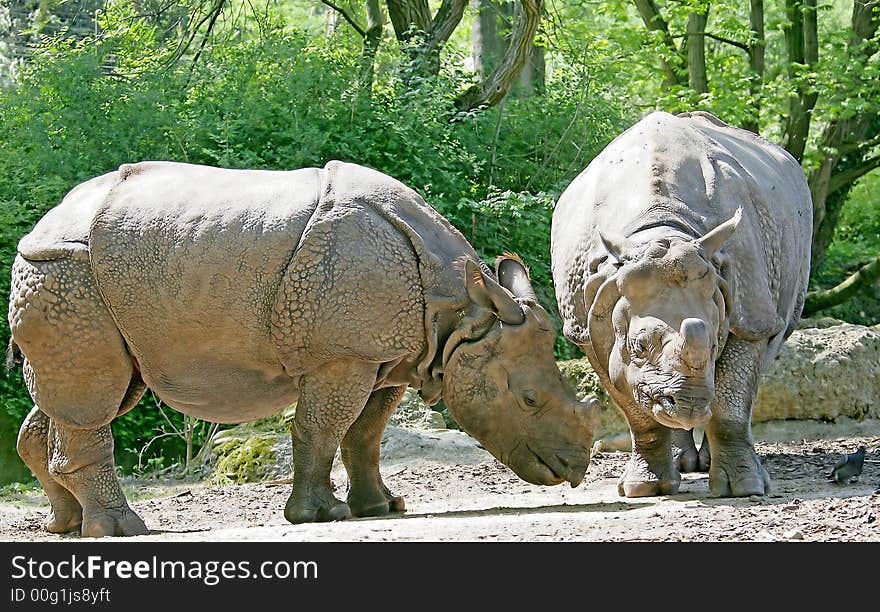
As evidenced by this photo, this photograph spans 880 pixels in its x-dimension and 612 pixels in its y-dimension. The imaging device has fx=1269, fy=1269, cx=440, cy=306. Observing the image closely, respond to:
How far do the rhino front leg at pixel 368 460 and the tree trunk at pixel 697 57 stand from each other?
9.58m

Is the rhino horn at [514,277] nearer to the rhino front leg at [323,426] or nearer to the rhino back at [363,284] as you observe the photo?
the rhino back at [363,284]

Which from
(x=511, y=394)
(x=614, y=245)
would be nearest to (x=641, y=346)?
(x=614, y=245)

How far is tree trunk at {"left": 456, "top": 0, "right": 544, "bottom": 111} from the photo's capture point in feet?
45.1

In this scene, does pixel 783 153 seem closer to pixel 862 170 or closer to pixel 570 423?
pixel 570 423

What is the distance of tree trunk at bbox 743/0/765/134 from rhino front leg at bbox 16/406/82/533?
9933 mm

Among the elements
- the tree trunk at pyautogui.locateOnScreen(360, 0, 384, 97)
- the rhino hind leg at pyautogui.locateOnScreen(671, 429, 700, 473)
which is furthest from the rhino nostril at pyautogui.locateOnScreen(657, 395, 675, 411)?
the tree trunk at pyautogui.locateOnScreen(360, 0, 384, 97)

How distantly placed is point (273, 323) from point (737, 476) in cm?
282

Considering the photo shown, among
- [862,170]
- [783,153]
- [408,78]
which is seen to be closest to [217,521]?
[783,153]

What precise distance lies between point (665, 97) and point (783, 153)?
19.1 ft

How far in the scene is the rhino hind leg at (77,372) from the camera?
704cm

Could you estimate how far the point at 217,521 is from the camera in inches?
324

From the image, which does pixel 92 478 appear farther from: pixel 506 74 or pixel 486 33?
pixel 486 33

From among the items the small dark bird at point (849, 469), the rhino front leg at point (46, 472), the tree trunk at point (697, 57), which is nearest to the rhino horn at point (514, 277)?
the small dark bird at point (849, 469)

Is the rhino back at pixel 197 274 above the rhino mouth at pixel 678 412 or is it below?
above
